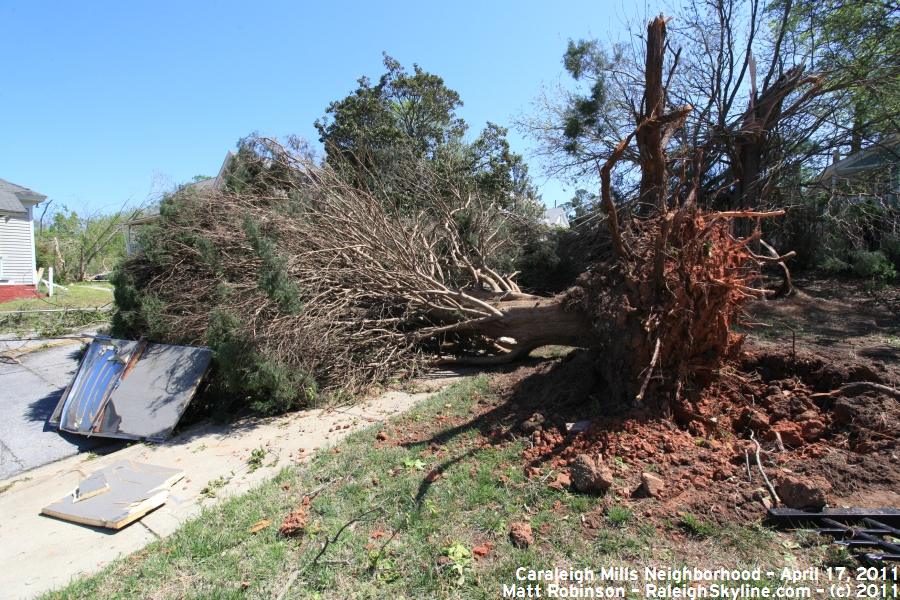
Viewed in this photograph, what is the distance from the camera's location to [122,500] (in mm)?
4012

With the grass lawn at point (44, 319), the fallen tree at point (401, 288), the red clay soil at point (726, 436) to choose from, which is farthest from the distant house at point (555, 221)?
the grass lawn at point (44, 319)

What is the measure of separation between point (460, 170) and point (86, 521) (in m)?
11.3

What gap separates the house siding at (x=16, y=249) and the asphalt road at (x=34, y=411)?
1007cm

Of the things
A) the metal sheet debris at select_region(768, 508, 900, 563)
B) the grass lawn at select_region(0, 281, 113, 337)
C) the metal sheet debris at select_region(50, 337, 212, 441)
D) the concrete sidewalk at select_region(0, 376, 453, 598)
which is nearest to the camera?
the metal sheet debris at select_region(768, 508, 900, 563)

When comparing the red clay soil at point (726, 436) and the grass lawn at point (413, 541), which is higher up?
the red clay soil at point (726, 436)

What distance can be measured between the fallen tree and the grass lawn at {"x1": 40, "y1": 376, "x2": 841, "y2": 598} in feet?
4.28

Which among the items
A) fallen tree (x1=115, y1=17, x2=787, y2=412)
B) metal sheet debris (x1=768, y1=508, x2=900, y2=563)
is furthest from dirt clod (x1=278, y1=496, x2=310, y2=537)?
metal sheet debris (x1=768, y1=508, x2=900, y2=563)

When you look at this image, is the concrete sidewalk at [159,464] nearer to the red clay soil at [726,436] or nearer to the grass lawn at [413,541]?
the grass lawn at [413,541]

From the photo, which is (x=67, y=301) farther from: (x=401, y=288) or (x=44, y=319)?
(x=401, y=288)

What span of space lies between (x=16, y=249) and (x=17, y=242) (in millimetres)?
248

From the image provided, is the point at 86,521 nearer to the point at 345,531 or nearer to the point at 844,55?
the point at 345,531

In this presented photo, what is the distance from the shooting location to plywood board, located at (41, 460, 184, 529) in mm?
3812

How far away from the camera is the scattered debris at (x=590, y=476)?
122 inches

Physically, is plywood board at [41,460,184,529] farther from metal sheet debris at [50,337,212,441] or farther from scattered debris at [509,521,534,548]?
scattered debris at [509,521,534,548]
